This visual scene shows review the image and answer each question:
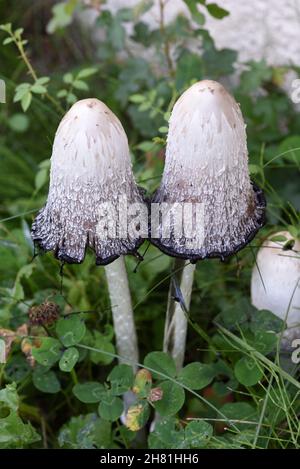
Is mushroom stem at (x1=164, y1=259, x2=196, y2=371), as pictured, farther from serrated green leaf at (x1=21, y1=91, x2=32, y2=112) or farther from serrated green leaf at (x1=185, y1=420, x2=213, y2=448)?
serrated green leaf at (x1=21, y1=91, x2=32, y2=112)

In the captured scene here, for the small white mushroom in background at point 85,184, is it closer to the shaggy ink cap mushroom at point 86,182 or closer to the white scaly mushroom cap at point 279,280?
the shaggy ink cap mushroom at point 86,182

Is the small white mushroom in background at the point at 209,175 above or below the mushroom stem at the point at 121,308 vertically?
above

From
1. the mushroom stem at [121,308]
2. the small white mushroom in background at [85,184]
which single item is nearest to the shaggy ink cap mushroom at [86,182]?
the small white mushroom in background at [85,184]

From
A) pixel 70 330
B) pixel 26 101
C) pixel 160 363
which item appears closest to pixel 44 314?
pixel 70 330

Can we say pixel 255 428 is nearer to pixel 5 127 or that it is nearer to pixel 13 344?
pixel 13 344

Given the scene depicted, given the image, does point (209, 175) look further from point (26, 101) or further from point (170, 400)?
point (26, 101)

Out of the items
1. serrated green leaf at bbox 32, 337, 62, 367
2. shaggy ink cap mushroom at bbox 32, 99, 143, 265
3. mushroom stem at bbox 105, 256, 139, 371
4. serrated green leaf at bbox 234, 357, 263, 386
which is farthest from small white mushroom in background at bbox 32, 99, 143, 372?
serrated green leaf at bbox 234, 357, 263, 386

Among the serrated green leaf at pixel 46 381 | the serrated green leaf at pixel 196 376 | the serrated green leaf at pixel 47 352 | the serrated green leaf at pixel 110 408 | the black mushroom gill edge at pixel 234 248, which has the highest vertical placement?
the black mushroom gill edge at pixel 234 248
